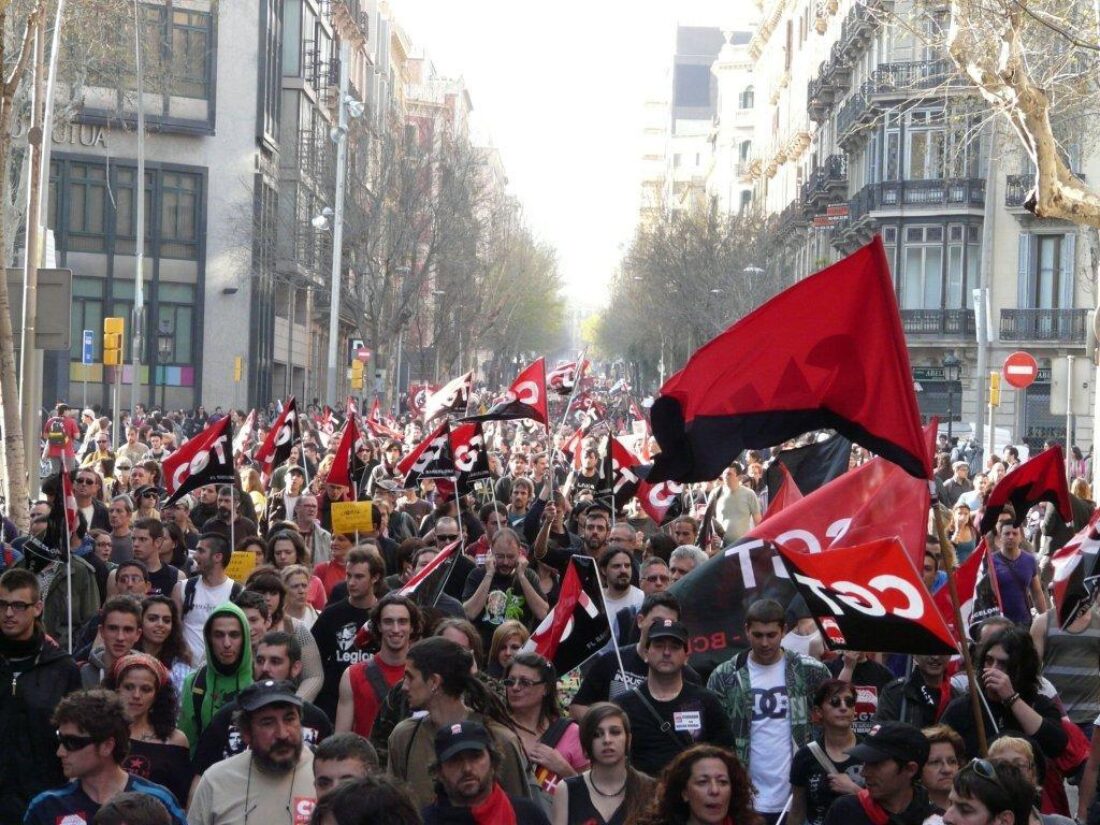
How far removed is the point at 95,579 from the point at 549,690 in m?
4.19

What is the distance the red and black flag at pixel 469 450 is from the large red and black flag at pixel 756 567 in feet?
23.6

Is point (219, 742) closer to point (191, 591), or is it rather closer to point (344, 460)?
point (191, 591)

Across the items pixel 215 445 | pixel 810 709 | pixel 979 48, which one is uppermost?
pixel 979 48

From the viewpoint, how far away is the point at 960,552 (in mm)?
15055

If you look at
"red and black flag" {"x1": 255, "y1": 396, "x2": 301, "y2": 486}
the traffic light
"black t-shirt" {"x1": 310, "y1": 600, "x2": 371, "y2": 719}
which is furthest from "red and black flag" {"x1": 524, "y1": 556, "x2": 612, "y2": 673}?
Result: the traffic light

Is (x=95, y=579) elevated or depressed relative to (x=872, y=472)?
depressed

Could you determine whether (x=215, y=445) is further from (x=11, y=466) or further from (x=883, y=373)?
(x=883, y=373)

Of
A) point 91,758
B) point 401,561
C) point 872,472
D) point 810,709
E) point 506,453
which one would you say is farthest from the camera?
point 506,453

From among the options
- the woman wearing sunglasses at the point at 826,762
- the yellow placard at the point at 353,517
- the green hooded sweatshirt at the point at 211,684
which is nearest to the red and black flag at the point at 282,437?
the yellow placard at the point at 353,517

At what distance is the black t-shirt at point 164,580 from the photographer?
11.2 meters

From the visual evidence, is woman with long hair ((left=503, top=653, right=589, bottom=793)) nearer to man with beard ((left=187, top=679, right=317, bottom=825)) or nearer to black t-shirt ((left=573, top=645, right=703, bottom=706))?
black t-shirt ((left=573, top=645, right=703, bottom=706))

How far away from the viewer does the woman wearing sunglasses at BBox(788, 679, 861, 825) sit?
283 inches

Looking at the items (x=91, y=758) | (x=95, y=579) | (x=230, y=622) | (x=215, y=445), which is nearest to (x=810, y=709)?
(x=230, y=622)

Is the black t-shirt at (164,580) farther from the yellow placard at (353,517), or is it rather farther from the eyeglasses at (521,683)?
the eyeglasses at (521,683)
